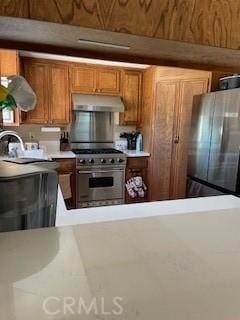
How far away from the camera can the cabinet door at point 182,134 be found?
2.99m

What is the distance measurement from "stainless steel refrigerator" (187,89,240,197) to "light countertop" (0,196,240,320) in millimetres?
1472

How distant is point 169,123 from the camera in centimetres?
324

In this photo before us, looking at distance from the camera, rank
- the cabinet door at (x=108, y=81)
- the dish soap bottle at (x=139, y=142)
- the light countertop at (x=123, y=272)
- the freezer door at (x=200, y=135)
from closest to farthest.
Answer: the light countertop at (x=123, y=272), the freezer door at (x=200, y=135), the cabinet door at (x=108, y=81), the dish soap bottle at (x=139, y=142)

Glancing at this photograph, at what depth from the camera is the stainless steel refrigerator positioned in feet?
7.39

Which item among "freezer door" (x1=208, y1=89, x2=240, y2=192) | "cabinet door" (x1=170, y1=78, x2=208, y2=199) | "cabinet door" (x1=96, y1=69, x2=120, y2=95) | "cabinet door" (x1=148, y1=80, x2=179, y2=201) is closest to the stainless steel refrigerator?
"freezer door" (x1=208, y1=89, x2=240, y2=192)

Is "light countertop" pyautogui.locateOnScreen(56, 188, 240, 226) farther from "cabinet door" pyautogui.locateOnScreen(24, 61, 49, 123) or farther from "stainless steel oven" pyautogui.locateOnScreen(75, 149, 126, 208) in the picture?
"cabinet door" pyautogui.locateOnScreen(24, 61, 49, 123)

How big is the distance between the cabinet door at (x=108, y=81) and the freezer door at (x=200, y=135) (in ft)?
4.37

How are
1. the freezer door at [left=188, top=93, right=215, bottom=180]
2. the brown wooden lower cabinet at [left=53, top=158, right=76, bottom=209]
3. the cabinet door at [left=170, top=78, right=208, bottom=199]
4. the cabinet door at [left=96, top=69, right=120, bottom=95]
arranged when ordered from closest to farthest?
the freezer door at [left=188, top=93, right=215, bottom=180] < the cabinet door at [left=170, top=78, right=208, bottom=199] < the brown wooden lower cabinet at [left=53, top=158, right=76, bottom=209] < the cabinet door at [left=96, top=69, right=120, bottom=95]

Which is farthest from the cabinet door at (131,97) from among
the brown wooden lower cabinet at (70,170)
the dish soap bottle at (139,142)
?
the brown wooden lower cabinet at (70,170)

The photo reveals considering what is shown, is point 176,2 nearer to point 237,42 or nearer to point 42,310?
point 237,42

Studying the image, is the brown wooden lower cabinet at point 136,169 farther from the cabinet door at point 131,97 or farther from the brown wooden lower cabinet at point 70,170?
the brown wooden lower cabinet at point 70,170

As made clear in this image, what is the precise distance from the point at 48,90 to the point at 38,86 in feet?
0.46

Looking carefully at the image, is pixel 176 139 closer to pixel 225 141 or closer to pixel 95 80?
pixel 225 141

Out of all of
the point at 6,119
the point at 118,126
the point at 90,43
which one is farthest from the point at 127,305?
the point at 118,126
